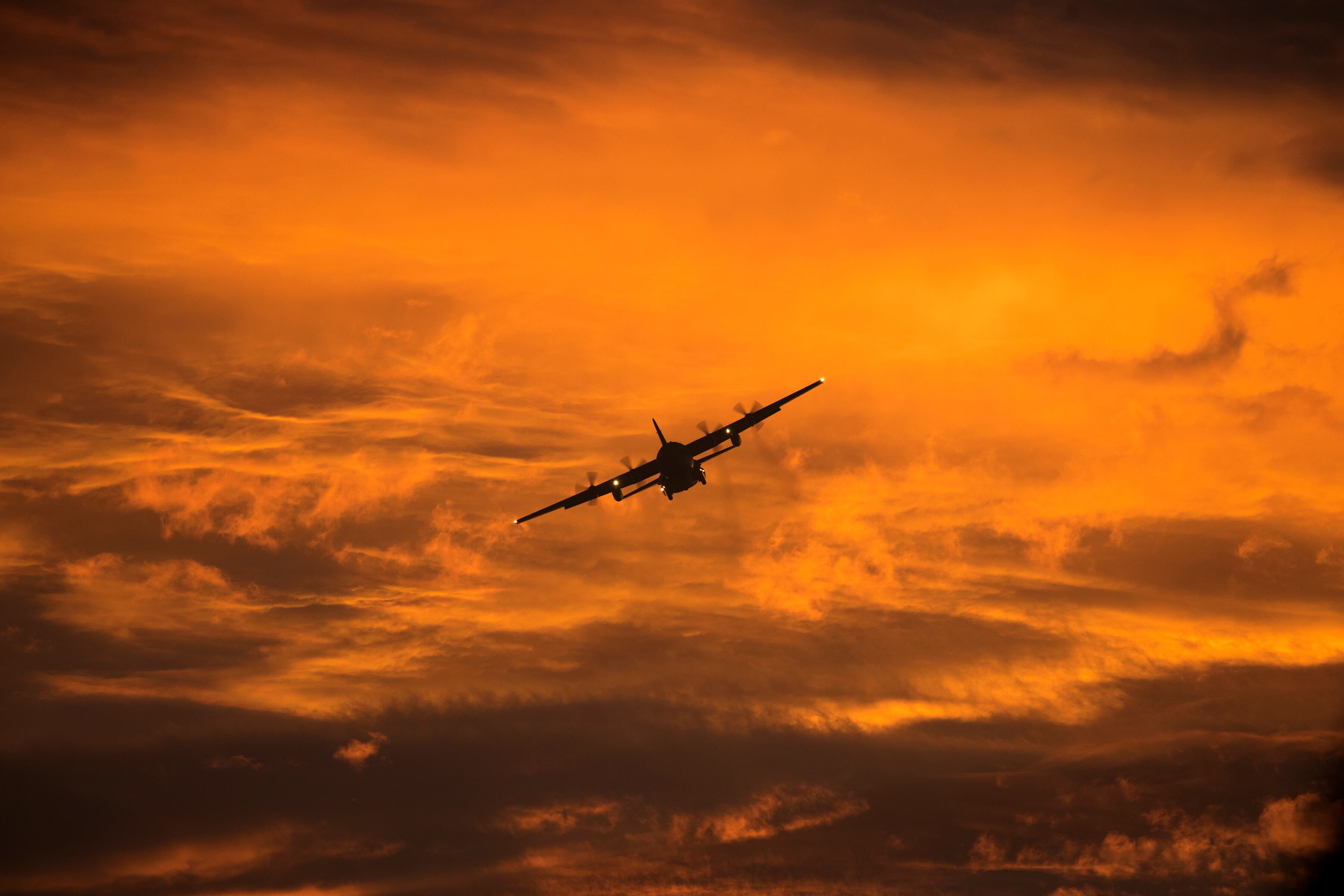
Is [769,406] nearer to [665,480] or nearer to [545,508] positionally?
[665,480]

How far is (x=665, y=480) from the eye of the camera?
376 feet

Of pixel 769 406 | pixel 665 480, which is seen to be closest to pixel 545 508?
pixel 665 480

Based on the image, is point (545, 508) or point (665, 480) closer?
point (665, 480)

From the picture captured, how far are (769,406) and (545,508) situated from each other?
95.2 feet

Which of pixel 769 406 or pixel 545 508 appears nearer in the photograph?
pixel 769 406

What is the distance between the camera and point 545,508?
127188 mm

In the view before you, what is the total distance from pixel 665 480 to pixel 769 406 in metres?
12.8

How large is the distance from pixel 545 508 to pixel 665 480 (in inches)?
735
